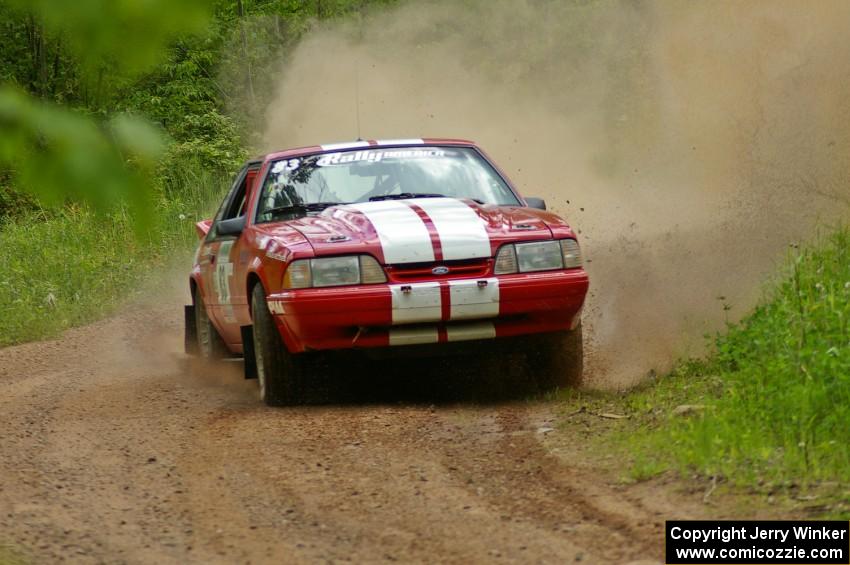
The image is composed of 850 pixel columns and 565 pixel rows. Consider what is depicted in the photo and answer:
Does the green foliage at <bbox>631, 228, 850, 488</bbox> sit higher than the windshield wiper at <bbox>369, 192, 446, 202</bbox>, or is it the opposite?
the windshield wiper at <bbox>369, 192, 446, 202</bbox>

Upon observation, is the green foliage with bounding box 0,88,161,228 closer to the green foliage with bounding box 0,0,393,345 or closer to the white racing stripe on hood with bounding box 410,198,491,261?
the green foliage with bounding box 0,0,393,345

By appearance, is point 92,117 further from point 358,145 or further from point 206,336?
point 206,336

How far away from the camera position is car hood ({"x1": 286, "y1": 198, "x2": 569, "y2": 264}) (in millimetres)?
7012

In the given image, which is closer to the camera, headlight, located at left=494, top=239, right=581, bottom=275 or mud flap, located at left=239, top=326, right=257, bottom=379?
headlight, located at left=494, top=239, right=581, bottom=275

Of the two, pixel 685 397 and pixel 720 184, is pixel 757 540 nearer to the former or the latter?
pixel 685 397

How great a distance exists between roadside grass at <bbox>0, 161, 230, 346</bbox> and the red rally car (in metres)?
4.79

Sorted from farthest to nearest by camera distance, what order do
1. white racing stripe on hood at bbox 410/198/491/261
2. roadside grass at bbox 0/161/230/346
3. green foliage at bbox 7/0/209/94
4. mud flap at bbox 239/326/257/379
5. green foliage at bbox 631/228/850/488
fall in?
roadside grass at bbox 0/161/230/346, mud flap at bbox 239/326/257/379, white racing stripe on hood at bbox 410/198/491/261, green foliage at bbox 631/228/850/488, green foliage at bbox 7/0/209/94

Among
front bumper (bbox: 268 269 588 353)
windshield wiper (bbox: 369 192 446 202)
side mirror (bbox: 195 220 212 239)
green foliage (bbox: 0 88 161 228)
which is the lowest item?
front bumper (bbox: 268 269 588 353)

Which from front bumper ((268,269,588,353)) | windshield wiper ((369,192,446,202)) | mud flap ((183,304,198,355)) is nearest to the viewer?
front bumper ((268,269,588,353))

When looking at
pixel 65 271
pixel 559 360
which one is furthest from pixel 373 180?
pixel 65 271

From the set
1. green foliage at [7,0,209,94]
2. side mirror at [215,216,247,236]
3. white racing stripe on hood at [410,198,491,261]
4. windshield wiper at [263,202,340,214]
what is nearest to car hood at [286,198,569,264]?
white racing stripe on hood at [410,198,491,261]

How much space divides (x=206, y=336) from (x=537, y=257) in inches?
139

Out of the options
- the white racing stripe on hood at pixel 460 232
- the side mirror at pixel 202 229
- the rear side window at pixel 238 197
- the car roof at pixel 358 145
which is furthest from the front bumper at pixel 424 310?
the side mirror at pixel 202 229

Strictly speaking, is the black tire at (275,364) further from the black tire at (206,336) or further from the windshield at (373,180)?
the black tire at (206,336)
